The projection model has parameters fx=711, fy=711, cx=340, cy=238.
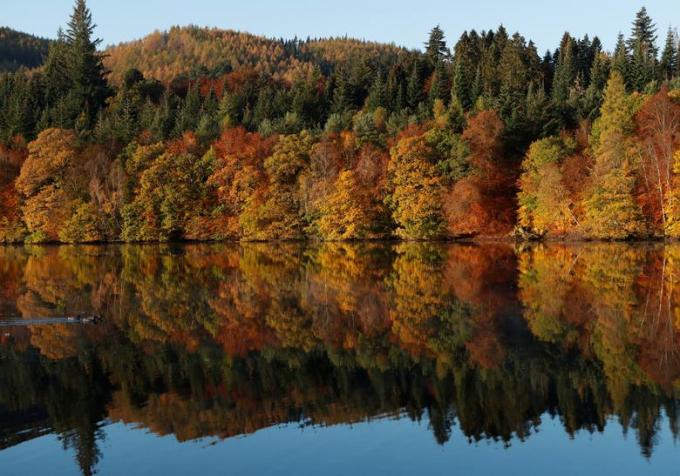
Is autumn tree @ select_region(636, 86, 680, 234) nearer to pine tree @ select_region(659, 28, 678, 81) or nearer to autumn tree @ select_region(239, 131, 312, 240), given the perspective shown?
autumn tree @ select_region(239, 131, 312, 240)

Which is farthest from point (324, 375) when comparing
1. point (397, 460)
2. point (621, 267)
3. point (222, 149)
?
point (222, 149)

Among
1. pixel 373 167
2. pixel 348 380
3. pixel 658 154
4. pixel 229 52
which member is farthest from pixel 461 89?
pixel 229 52

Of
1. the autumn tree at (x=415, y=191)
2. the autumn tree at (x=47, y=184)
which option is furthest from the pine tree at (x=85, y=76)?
the autumn tree at (x=415, y=191)

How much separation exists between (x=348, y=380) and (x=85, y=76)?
101 m

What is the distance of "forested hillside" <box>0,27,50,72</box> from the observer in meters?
188

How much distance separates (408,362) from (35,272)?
2622cm

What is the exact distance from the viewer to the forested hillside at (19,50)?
18786 cm

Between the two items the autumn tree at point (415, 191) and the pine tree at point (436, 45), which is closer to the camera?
the autumn tree at point (415, 191)

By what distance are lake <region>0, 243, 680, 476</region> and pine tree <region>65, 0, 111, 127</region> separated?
259 feet

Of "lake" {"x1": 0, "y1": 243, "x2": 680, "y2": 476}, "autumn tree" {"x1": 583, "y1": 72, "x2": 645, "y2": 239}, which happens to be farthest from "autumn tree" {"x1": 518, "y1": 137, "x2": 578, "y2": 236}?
"lake" {"x1": 0, "y1": 243, "x2": 680, "y2": 476}

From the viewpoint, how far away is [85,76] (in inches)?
4077

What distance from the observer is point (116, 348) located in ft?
54.9

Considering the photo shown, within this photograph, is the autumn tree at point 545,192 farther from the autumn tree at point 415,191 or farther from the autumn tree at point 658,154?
the autumn tree at point 415,191

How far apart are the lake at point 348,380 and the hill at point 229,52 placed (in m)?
128
